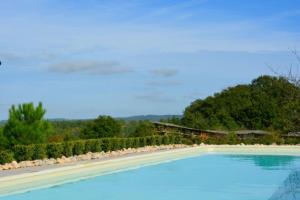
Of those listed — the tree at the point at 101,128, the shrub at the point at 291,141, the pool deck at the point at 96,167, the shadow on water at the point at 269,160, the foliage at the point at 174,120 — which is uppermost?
the foliage at the point at 174,120

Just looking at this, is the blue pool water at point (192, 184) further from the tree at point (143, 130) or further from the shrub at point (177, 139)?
the tree at point (143, 130)

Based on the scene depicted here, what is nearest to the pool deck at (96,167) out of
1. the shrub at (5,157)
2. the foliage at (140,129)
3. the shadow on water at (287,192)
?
the shrub at (5,157)

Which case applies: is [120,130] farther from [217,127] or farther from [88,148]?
[217,127]

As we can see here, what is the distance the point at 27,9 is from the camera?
16312 mm

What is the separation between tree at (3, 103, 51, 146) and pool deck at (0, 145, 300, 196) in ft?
9.86

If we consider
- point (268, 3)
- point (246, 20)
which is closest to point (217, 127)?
point (246, 20)

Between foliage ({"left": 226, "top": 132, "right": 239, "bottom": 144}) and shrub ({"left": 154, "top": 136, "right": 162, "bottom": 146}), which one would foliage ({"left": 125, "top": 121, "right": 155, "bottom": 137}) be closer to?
shrub ({"left": 154, "top": 136, "right": 162, "bottom": 146})

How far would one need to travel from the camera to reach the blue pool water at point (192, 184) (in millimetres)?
10125

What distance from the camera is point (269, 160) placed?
62.0 feet

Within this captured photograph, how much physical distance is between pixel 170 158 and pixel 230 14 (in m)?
5.51

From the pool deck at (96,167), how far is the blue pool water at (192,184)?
35 cm

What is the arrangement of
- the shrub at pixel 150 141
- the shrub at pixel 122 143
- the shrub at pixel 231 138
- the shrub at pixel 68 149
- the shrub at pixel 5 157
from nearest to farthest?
the shrub at pixel 5 157 < the shrub at pixel 68 149 < the shrub at pixel 122 143 < the shrub at pixel 150 141 < the shrub at pixel 231 138

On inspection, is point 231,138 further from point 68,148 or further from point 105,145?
point 68,148

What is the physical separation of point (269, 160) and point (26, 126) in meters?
8.32
